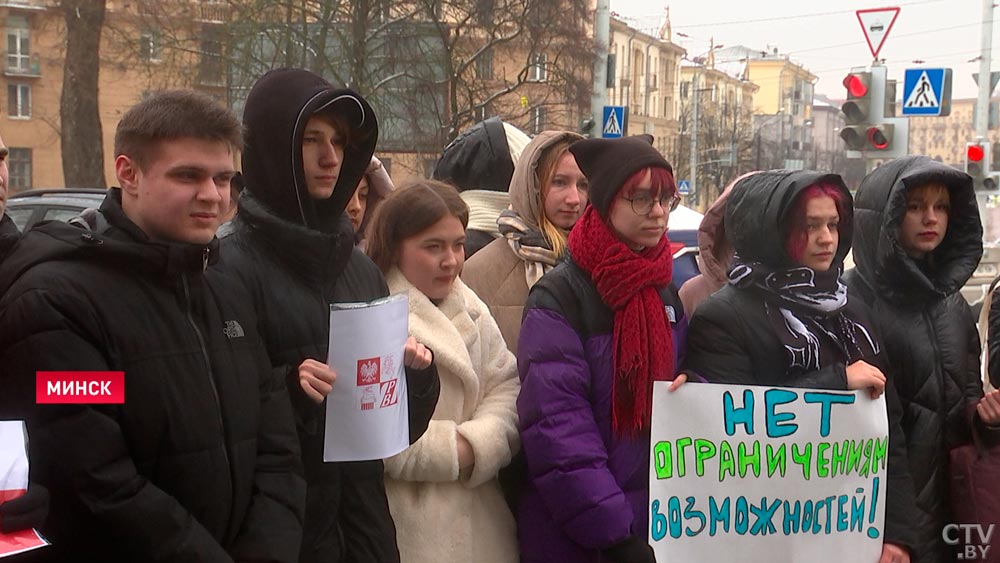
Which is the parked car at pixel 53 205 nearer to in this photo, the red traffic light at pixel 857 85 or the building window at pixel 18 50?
the red traffic light at pixel 857 85

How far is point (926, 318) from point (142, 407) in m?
2.72

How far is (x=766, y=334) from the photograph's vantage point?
3.51 m

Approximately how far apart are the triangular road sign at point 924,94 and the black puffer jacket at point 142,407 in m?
10.7

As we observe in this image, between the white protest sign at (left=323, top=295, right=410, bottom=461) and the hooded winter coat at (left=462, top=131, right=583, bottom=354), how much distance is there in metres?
1.23

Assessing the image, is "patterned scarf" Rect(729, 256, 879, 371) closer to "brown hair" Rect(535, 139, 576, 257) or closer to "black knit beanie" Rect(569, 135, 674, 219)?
"black knit beanie" Rect(569, 135, 674, 219)

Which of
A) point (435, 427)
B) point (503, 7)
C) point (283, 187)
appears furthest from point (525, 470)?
point (503, 7)

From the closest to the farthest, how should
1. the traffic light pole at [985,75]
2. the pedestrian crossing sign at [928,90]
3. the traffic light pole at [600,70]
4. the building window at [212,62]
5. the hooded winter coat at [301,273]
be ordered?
the hooded winter coat at [301,273], the pedestrian crossing sign at [928,90], the traffic light pole at [600,70], the traffic light pole at [985,75], the building window at [212,62]

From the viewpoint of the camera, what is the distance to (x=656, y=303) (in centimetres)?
342

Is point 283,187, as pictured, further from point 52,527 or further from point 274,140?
point 52,527

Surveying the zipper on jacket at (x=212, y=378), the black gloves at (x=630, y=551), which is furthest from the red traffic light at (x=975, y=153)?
the zipper on jacket at (x=212, y=378)

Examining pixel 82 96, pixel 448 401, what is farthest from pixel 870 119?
pixel 82 96

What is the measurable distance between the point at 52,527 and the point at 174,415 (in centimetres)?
33

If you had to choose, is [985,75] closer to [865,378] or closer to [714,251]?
[714,251]

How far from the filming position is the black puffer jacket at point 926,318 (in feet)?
12.5
